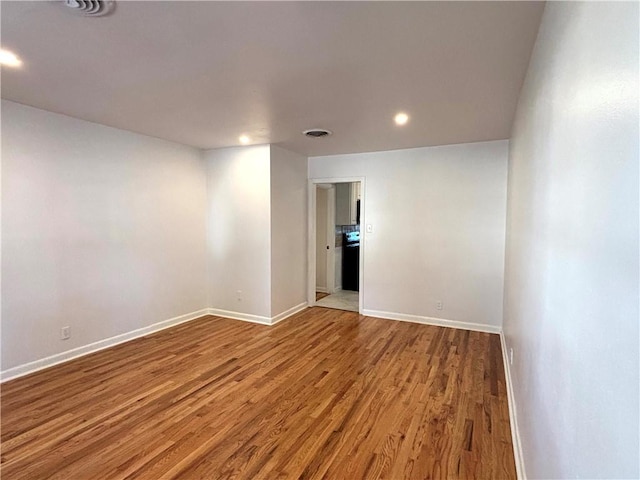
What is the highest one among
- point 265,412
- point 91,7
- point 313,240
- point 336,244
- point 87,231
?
point 91,7

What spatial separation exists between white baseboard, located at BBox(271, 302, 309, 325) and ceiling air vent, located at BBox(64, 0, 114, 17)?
370 cm

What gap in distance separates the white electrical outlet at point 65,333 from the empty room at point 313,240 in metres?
0.02

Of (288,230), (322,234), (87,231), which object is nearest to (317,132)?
(288,230)

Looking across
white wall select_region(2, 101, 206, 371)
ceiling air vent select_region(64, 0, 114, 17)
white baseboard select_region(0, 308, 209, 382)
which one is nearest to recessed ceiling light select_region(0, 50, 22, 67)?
ceiling air vent select_region(64, 0, 114, 17)

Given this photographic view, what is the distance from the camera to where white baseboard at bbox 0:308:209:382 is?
298cm

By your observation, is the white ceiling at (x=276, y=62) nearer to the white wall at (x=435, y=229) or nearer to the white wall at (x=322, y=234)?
the white wall at (x=435, y=229)

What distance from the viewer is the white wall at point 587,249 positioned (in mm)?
600

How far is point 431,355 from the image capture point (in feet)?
11.6

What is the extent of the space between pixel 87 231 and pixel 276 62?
9.17ft

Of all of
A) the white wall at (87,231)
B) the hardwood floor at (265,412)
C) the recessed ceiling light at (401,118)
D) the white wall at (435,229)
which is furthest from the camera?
the white wall at (435,229)

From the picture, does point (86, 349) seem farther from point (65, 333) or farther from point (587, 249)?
point (587, 249)

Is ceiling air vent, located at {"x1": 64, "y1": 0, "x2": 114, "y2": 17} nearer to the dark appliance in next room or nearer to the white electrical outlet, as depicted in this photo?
the white electrical outlet

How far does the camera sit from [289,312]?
16.2 ft

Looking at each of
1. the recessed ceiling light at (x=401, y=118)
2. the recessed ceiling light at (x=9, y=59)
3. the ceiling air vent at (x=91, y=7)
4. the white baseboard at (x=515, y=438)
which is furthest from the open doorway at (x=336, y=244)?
the ceiling air vent at (x=91, y=7)
